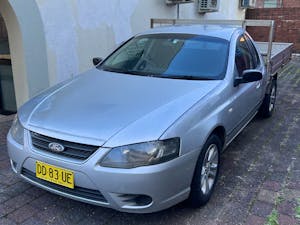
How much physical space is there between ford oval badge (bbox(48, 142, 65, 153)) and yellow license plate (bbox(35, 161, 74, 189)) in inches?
4.9

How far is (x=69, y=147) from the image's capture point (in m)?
2.49

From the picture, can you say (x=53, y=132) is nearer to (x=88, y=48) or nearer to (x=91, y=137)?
→ (x=91, y=137)

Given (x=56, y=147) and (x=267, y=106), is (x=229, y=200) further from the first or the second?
(x=267, y=106)

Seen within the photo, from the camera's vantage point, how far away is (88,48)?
6.02m

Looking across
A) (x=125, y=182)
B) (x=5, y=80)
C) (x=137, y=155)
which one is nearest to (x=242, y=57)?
(x=137, y=155)

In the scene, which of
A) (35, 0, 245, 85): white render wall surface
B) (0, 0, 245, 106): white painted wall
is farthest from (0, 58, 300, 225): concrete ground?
(35, 0, 245, 85): white render wall surface

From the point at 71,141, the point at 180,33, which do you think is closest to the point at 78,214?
the point at 71,141

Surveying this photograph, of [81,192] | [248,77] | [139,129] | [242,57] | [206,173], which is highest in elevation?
[242,57]

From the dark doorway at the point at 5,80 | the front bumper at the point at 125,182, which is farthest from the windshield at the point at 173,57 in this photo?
the dark doorway at the point at 5,80

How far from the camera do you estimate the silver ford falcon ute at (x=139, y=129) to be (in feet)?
7.86

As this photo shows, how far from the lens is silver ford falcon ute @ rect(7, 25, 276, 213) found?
7.86 feet

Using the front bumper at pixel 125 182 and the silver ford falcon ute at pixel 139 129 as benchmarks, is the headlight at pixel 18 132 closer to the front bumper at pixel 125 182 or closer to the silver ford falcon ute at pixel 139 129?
the silver ford falcon ute at pixel 139 129

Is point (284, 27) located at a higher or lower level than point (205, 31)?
lower

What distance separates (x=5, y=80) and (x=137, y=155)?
4.23m
